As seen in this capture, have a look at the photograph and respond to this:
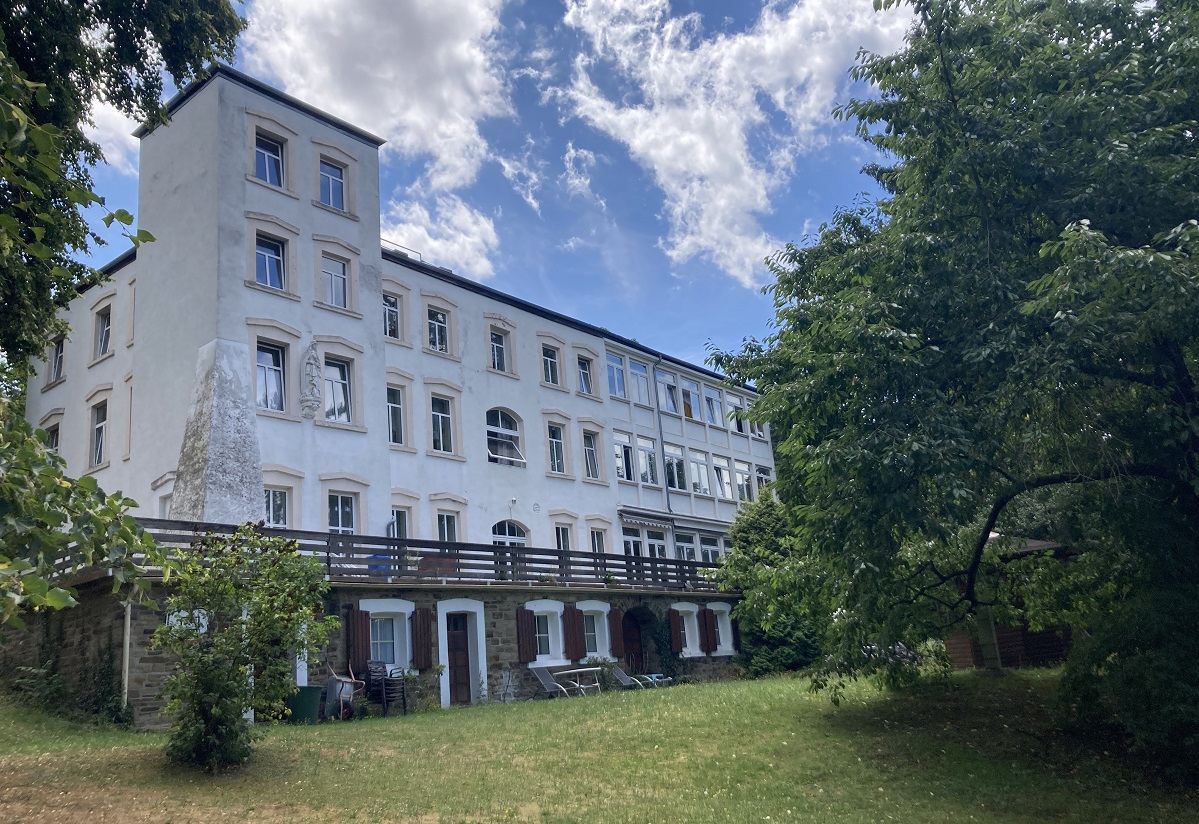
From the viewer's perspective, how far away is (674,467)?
39.5m

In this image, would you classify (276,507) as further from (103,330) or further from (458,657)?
(103,330)

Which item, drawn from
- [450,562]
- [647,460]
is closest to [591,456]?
[647,460]

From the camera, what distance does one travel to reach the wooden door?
925 inches

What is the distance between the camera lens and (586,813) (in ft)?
37.4

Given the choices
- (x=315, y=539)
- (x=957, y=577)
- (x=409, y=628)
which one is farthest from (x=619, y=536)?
(x=957, y=577)

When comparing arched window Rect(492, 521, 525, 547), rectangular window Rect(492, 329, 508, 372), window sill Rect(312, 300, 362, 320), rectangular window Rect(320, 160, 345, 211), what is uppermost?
rectangular window Rect(320, 160, 345, 211)

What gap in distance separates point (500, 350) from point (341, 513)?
959cm

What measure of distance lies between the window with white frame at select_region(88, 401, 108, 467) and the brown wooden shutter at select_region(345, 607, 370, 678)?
425 inches

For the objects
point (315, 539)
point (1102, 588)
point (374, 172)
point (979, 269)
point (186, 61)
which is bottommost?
point (1102, 588)

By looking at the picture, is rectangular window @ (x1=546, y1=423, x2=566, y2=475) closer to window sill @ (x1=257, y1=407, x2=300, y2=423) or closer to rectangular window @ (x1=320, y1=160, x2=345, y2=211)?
rectangular window @ (x1=320, y1=160, x2=345, y2=211)

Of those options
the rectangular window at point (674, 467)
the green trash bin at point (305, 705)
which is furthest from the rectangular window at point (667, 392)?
the green trash bin at point (305, 705)

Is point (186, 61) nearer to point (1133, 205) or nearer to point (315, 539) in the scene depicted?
point (315, 539)

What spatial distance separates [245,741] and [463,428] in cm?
1739

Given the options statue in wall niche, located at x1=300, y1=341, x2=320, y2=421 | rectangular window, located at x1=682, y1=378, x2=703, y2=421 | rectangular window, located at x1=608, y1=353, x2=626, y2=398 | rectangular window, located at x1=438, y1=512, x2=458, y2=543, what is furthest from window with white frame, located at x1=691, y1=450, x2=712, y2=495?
statue in wall niche, located at x1=300, y1=341, x2=320, y2=421
